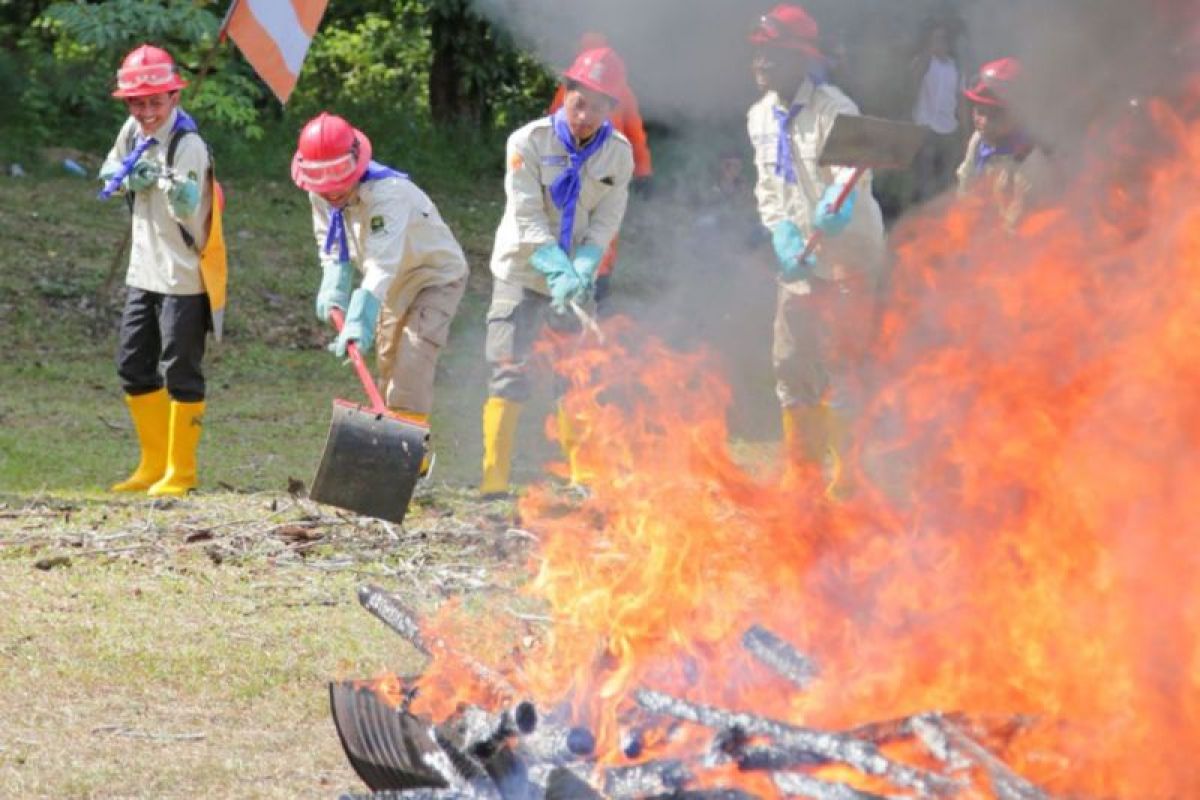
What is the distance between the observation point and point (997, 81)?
4352 mm

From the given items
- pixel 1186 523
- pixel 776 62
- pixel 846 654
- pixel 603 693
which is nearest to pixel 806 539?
pixel 846 654

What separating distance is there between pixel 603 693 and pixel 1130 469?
123 centimetres

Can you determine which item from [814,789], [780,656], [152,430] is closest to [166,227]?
[152,430]

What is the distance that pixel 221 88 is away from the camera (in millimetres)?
15258

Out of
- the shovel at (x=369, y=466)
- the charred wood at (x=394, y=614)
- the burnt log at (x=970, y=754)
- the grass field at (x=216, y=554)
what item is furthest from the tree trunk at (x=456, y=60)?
the burnt log at (x=970, y=754)

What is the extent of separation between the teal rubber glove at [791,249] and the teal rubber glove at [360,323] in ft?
5.82

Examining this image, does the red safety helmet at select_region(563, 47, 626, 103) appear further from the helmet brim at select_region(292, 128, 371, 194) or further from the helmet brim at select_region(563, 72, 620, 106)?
the helmet brim at select_region(292, 128, 371, 194)

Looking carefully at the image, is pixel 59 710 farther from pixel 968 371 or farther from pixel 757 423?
pixel 757 423

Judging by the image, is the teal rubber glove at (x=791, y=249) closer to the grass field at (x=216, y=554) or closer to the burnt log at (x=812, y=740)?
→ the grass field at (x=216, y=554)

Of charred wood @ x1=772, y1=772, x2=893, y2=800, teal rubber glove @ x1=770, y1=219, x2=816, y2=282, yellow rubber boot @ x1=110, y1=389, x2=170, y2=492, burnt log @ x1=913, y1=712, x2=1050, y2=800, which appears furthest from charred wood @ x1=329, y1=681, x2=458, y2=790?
yellow rubber boot @ x1=110, y1=389, x2=170, y2=492

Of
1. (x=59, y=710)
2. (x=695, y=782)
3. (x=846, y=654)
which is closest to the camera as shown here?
(x=695, y=782)

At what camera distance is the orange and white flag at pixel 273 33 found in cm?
948

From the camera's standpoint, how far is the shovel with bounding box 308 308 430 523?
7.08 meters

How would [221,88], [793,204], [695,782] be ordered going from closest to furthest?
[695,782] → [793,204] → [221,88]
